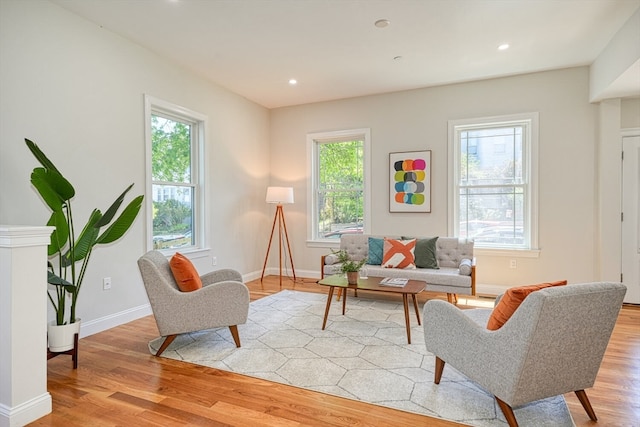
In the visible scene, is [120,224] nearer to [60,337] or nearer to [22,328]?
[60,337]

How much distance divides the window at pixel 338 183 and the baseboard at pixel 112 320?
287 centimetres

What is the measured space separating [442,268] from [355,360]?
7.29 ft

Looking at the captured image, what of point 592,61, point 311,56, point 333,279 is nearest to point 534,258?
point 592,61

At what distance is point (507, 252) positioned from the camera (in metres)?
4.77

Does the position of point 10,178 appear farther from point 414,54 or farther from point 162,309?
point 414,54

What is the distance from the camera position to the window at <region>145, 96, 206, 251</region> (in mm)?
4129

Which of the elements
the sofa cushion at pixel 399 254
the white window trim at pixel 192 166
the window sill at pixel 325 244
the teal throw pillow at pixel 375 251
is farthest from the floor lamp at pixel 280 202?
the sofa cushion at pixel 399 254

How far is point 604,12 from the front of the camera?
316 centimetres

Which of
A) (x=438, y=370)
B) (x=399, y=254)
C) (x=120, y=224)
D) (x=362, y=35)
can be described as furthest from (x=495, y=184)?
(x=120, y=224)

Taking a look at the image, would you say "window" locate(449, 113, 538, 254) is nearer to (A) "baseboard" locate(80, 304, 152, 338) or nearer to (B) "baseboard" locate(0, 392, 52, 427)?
(A) "baseboard" locate(80, 304, 152, 338)

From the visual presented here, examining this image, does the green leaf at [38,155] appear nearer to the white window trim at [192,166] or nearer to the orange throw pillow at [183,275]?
the orange throw pillow at [183,275]

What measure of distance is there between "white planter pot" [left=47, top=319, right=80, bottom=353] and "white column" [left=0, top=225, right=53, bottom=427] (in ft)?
1.85

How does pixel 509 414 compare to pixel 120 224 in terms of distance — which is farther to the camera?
pixel 120 224

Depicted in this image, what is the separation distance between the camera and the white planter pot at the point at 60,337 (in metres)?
2.63
